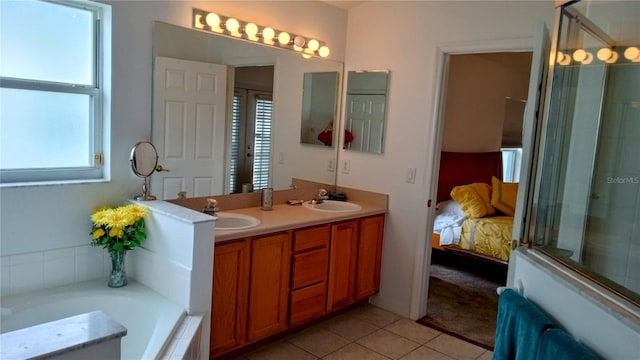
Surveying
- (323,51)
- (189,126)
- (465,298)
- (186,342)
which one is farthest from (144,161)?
(465,298)

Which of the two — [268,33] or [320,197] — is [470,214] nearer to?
[320,197]

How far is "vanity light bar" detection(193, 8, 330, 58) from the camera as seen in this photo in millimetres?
2812

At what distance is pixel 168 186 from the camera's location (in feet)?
9.04

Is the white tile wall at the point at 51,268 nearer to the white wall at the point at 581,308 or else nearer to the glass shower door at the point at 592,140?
the white wall at the point at 581,308

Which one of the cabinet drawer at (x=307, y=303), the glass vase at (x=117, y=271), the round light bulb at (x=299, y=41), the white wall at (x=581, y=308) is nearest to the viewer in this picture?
the white wall at (x=581, y=308)

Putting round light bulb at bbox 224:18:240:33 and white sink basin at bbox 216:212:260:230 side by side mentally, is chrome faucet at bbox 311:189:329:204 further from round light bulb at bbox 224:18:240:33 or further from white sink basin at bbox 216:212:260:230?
round light bulb at bbox 224:18:240:33

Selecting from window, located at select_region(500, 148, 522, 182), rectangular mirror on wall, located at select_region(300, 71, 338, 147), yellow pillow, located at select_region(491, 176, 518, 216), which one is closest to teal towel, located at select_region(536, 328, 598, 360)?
rectangular mirror on wall, located at select_region(300, 71, 338, 147)

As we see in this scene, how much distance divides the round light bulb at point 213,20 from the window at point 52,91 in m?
0.60

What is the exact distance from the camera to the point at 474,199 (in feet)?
15.1

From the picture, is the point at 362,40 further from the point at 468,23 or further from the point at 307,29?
the point at 468,23

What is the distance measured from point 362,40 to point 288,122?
2.92 feet

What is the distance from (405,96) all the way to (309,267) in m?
1.44

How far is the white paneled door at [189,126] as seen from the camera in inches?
105

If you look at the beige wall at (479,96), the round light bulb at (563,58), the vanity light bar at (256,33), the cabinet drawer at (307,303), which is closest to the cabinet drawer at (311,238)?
the cabinet drawer at (307,303)
